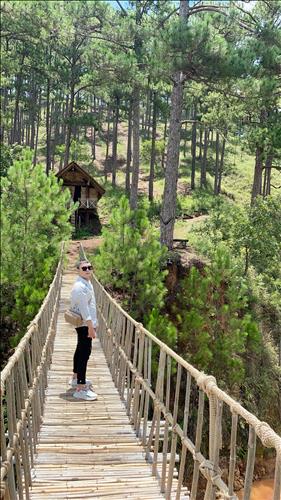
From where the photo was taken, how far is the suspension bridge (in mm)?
2400

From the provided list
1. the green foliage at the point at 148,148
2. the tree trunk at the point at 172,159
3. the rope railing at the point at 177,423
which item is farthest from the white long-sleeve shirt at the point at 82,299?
the green foliage at the point at 148,148

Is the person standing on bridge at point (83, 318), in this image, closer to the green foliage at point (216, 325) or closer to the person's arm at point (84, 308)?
the person's arm at point (84, 308)

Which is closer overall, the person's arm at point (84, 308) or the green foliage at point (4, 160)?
the person's arm at point (84, 308)

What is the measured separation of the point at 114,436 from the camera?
4.50 meters

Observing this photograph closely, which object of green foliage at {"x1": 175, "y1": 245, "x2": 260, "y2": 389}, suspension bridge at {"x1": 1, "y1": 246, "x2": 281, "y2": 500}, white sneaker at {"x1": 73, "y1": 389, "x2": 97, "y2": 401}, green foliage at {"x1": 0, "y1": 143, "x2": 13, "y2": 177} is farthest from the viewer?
green foliage at {"x1": 0, "y1": 143, "x2": 13, "y2": 177}

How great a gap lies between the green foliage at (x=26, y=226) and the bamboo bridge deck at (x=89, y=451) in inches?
155

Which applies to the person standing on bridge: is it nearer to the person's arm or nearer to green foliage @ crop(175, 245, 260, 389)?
the person's arm

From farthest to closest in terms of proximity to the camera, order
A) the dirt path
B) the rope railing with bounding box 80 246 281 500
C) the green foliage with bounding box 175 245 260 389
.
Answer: the dirt path, the green foliage with bounding box 175 245 260 389, the rope railing with bounding box 80 246 281 500

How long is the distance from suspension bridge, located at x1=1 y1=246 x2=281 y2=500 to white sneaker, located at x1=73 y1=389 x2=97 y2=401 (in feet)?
0.21

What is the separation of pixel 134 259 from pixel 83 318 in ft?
15.6

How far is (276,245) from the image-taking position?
12141 mm

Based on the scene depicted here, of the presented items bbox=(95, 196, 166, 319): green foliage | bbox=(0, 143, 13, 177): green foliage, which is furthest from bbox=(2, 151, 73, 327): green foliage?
bbox=(0, 143, 13, 177): green foliage

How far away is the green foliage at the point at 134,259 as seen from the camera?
979 centimetres

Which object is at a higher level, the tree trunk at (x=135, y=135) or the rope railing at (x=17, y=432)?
the tree trunk at (x=135, y=135)
